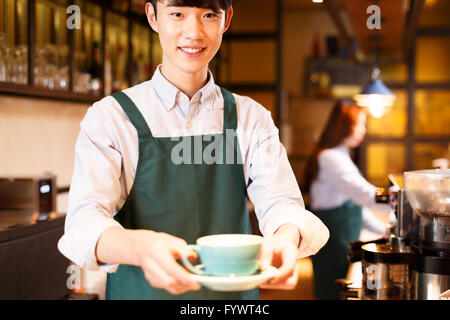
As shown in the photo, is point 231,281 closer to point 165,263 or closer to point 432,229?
point 165,263

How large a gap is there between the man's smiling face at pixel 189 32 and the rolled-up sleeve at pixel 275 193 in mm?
258

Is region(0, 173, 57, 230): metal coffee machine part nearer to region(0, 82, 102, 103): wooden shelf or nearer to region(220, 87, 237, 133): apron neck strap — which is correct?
region(0, 82, 102, 103): wooden shelf

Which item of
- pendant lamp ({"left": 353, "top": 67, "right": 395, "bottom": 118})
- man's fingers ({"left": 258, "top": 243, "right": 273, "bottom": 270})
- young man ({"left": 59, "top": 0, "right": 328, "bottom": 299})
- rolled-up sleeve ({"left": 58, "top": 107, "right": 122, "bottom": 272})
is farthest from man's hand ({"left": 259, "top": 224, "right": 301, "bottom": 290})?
pendant lamp ({"left": 353, "top": 67, "right": 395, "bottom": 118})

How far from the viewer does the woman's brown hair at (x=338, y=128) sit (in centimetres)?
371

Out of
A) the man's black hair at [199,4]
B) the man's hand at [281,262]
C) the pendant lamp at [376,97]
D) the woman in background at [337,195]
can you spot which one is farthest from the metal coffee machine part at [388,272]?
the pendant lamp at [376,97]

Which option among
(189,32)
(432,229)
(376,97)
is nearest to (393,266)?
(432,229)

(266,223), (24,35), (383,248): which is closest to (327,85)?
(24,35)

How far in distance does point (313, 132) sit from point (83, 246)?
18.5 feet

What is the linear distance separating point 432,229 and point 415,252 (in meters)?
0.09

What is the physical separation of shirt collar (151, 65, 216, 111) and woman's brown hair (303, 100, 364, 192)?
2.48 meters

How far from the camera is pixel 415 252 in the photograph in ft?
5.63

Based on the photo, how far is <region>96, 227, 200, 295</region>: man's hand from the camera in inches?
31.6

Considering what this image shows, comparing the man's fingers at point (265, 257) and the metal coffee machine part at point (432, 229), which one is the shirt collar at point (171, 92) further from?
the metal coffee machine part at point (432, 229)
